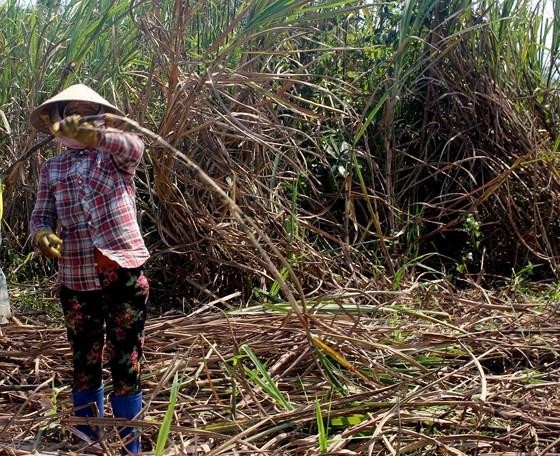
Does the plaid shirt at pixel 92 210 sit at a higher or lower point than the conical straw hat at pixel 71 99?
lower

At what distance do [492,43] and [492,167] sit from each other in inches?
25.3

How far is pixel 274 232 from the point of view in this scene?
11.1ft

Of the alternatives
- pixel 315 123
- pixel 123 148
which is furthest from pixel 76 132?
pixel 315 123

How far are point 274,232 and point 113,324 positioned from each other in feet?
4.86

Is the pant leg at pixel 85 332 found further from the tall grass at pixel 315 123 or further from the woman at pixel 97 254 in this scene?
the tall grass at pixel 315 123

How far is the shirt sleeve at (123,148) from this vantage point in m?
1.89

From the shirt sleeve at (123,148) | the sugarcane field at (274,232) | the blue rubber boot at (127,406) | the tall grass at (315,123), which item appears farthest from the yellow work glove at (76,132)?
the tall grass at (315,123)

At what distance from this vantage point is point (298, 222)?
348 cm

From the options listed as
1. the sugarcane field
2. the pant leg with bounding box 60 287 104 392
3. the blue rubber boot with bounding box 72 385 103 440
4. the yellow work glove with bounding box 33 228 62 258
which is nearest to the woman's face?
the sugarcane field

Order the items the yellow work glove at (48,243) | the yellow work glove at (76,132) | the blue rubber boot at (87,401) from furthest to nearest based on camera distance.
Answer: the blue rubber boot at (87,401)
the yellow work glove at (48,243)
the yellow work glove at (76,132)

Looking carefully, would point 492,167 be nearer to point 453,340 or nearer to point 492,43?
point 492,43

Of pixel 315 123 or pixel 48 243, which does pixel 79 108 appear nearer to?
pixel 48 243

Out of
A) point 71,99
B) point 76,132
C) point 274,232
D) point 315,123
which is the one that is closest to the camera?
point 76,132

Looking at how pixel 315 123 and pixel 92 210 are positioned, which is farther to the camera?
pixel 315 123
